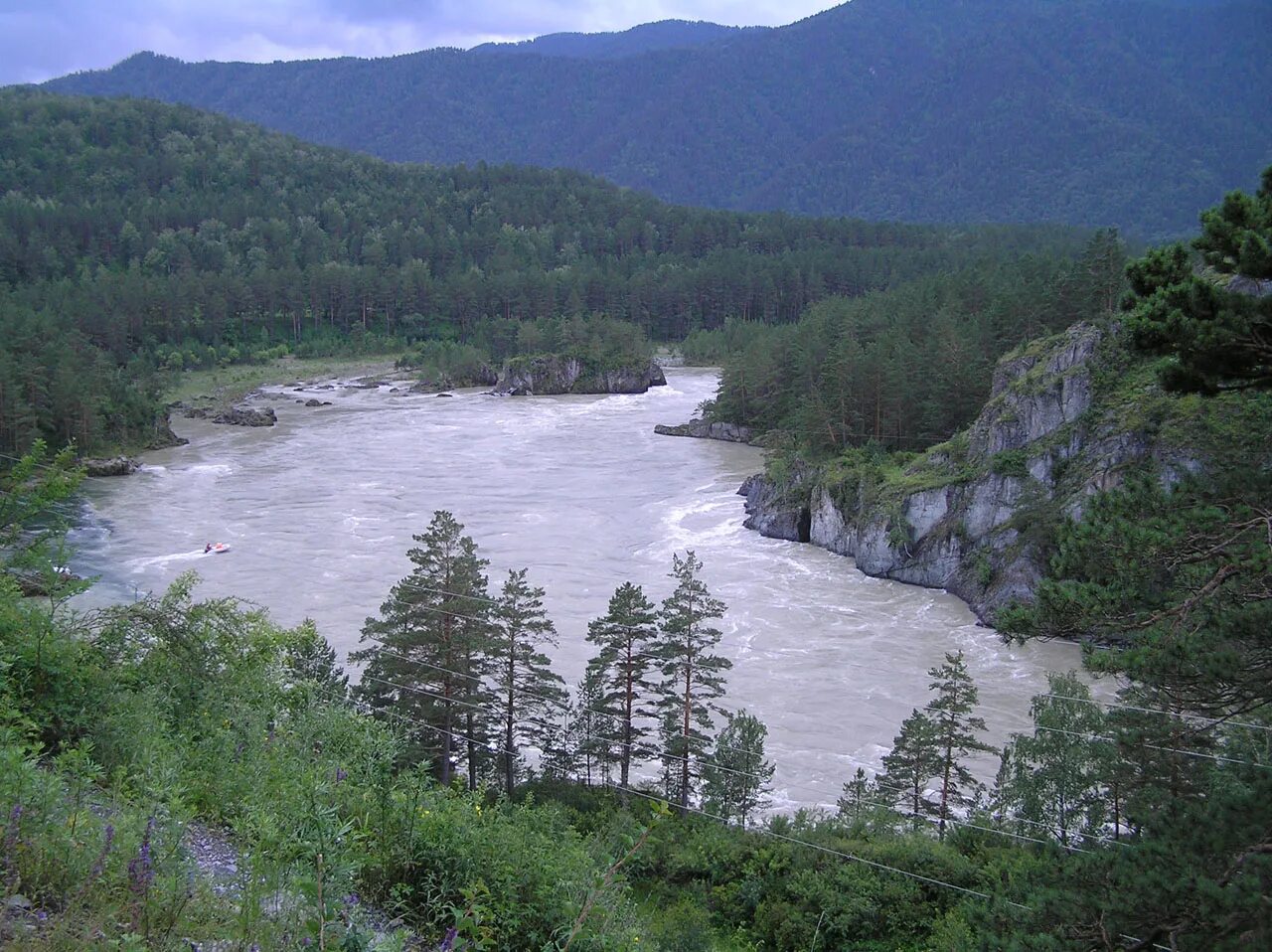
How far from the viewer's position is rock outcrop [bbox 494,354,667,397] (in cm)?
7531

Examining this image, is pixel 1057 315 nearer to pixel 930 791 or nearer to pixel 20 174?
pixel 930 791

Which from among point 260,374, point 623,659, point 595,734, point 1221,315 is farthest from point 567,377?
point 1221,315

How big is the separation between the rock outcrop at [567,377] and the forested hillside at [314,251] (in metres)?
8.98

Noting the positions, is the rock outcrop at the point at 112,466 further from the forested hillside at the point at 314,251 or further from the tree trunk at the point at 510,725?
the tree trunk at the point at 510,725

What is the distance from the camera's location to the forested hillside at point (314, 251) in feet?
251

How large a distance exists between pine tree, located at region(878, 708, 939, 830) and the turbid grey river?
1.63m

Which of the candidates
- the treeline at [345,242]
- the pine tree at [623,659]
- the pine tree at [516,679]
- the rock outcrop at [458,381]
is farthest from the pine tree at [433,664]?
the treeline at [345,242]

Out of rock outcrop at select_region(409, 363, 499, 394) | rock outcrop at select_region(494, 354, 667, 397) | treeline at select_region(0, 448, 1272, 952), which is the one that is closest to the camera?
treeline at select_region(0, 448, 1272, 952)

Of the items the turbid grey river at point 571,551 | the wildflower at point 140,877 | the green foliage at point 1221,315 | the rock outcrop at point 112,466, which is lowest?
the turbid grey river at point 571,551

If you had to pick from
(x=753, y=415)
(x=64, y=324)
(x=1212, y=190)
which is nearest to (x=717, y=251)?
(x=753, y=415)

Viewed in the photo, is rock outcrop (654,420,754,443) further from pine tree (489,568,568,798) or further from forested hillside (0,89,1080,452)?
pine tree (489,568,568,798)

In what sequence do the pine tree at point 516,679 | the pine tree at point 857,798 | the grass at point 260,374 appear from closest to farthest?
1. the pine tree at point 857,798
2. the pine tree at point 516,679
3. the grass at point 260,374

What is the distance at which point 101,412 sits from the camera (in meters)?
48.8

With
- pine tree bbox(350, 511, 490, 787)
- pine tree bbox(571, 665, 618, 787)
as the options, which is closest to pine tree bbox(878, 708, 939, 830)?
pine tree bbox(571, 665, 618, 787)
